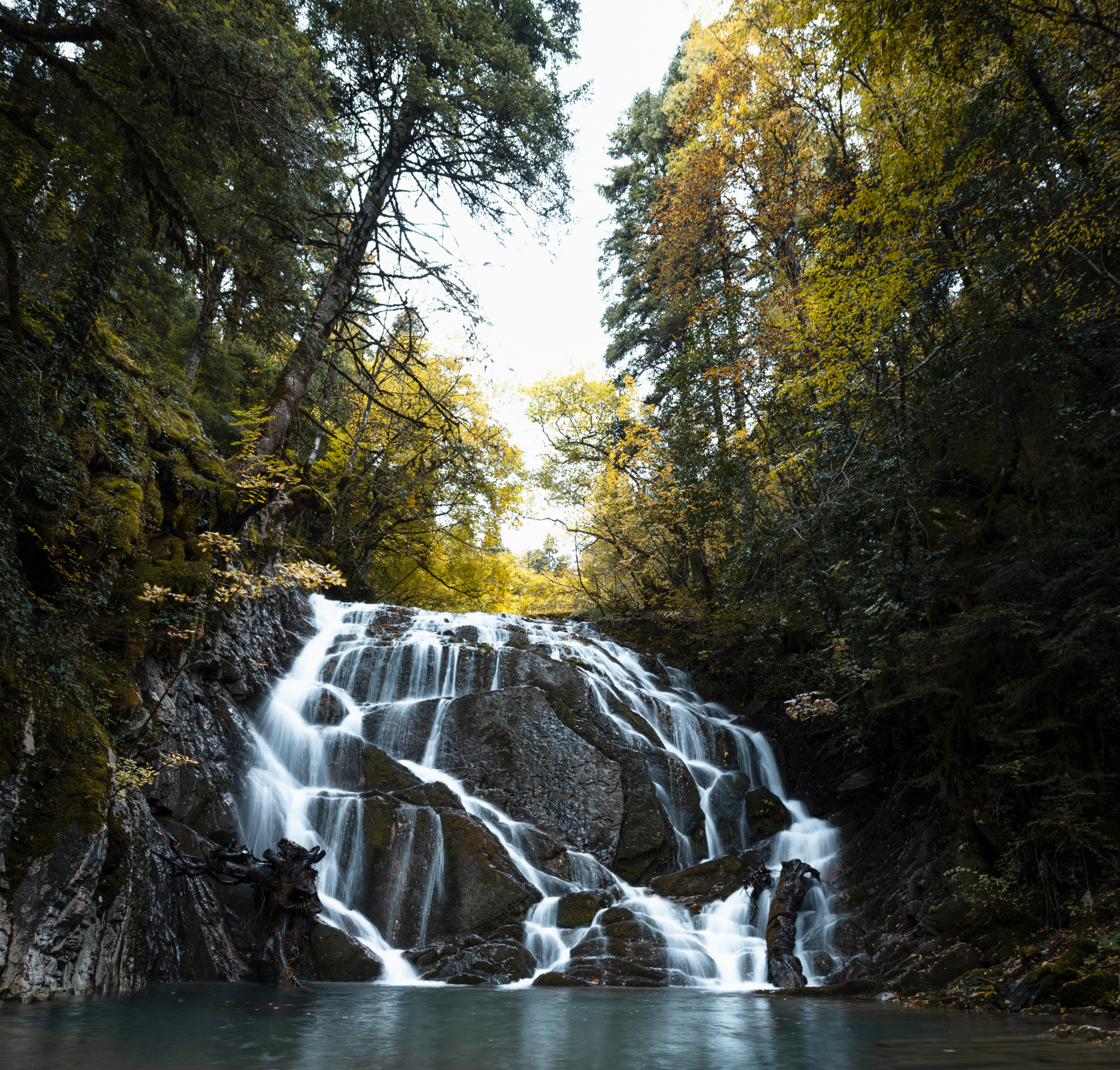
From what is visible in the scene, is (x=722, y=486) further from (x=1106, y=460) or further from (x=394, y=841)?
(x=394, y=841)

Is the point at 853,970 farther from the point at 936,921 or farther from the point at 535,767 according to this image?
the point at 535,767

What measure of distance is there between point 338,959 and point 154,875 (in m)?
2.13

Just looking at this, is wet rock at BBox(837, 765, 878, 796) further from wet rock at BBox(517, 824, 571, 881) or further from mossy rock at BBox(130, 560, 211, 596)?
mossy rock at BBox(130, 560, 211, 596)

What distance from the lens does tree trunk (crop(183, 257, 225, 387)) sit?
9219 mm

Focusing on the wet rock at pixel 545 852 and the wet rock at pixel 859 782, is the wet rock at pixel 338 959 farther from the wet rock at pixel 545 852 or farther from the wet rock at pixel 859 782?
the wet rock at pixel 859 782

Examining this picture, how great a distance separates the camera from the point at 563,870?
9.01m

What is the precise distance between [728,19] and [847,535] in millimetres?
10267

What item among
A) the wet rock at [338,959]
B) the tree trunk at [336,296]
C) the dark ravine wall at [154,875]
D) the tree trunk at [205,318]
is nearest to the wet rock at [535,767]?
the wet rock at [338,959]

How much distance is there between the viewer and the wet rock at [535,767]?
9922 millimetres

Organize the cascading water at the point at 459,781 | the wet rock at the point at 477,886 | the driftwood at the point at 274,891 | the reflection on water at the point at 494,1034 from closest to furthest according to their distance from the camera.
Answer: the reflection on water at the point at 494,1034 < the driftwood at the point at 274,891 < the cascading water at the point at 459,781 < the wet rock at the point at 477,886

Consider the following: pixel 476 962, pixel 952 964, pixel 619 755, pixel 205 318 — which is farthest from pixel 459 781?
pixel 205 318

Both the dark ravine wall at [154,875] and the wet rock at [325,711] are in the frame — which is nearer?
the dark ravine wall at [154,875]

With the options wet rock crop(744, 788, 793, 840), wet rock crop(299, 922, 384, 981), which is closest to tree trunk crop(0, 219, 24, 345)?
wet rock crop(299, 922, 384, 981)

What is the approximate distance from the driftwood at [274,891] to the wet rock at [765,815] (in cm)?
679
